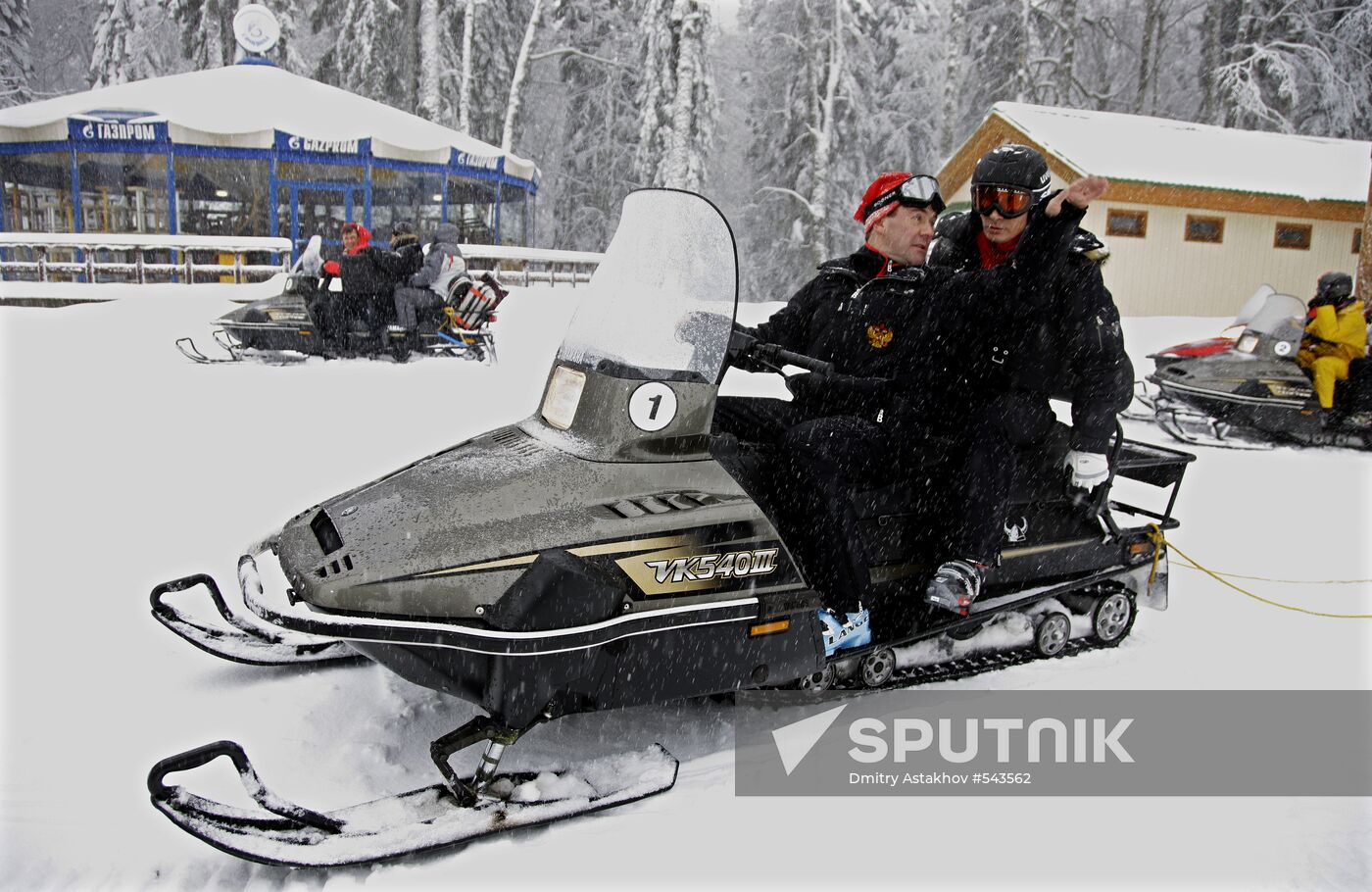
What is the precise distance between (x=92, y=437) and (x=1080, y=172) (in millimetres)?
15328

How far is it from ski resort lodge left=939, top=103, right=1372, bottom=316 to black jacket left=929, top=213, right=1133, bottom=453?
49.1ft

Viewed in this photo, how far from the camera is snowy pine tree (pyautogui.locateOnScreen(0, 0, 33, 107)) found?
2617 cm

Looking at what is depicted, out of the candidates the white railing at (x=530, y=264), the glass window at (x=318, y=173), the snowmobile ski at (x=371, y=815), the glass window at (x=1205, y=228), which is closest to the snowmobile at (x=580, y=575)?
the snowmobile ski at (x=371, y=815)

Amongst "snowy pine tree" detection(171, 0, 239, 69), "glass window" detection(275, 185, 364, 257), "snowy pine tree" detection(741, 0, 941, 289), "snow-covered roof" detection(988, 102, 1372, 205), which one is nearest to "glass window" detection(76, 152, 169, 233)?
"glass window" detection(275, 185, 364, 257)

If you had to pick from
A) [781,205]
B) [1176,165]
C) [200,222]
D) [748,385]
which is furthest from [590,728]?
[781,205]

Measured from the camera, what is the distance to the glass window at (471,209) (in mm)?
22797

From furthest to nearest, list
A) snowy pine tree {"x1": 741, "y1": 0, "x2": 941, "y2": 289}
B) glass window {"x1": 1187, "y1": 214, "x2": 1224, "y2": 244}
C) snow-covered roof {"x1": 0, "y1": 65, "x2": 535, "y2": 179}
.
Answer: snowy pine tree {"x1": 741, "y1": 0, "x2": 941, "y2": 289} → glass window {"x1": 1187, "y1": 214, "x2": 1224, "y2": 244} → snow-covered roof {"x1": 0, "y1": 65, "x2": 535, "y2": 179}

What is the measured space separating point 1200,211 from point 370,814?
744 inches

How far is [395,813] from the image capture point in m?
2.35

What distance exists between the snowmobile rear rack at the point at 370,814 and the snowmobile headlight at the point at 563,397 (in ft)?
2.94

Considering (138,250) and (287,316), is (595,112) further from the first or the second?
(287,316)

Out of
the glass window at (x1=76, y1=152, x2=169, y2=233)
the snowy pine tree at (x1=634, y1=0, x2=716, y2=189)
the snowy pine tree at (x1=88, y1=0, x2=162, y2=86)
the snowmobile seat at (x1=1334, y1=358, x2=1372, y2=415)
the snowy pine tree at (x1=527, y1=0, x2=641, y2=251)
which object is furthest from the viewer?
the snowy pine tree at (x1=527, y1=0, x2=641, y2=251)

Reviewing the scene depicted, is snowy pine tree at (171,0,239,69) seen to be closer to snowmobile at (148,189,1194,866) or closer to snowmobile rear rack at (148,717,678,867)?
snowmobile at (148,189,1194,866)

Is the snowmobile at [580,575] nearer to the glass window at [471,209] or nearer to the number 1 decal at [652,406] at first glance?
the number 1 decal at [652,406]
